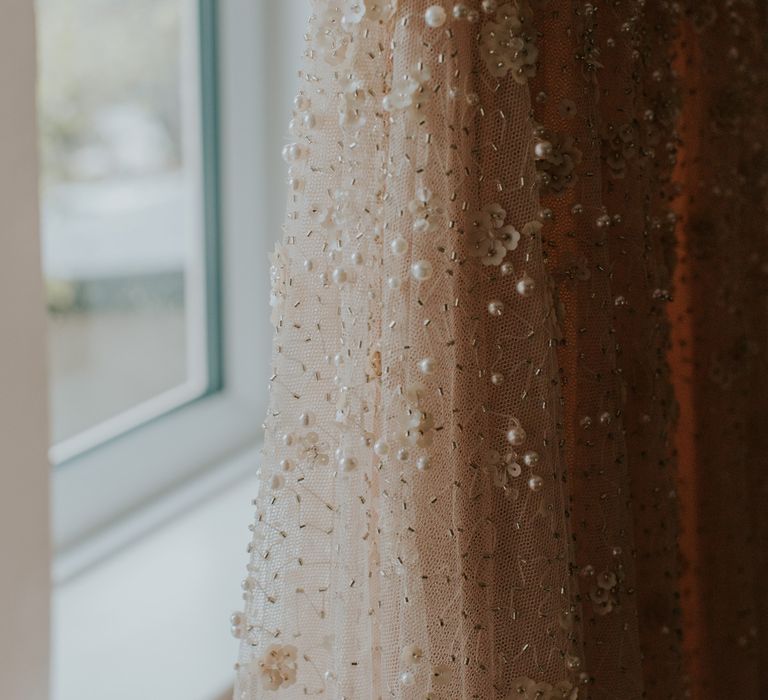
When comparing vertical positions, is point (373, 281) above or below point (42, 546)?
above

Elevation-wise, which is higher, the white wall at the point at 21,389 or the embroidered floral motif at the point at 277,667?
the white wall at the point at 21,389

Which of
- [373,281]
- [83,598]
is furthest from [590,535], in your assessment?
[83,598]

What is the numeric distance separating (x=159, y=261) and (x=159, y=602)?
52cm

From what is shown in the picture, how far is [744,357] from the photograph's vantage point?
0.85 metres

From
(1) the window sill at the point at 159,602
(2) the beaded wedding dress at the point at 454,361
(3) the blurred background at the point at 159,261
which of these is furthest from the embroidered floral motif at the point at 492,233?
(3) the blurred background at the point at 159,261

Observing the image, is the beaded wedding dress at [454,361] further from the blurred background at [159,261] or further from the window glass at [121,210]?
the window glass at [121,210]

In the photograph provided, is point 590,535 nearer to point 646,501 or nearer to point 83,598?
point 646,501

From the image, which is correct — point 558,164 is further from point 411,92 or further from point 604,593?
point 604,593

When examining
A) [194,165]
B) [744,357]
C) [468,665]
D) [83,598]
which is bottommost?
[83,598]

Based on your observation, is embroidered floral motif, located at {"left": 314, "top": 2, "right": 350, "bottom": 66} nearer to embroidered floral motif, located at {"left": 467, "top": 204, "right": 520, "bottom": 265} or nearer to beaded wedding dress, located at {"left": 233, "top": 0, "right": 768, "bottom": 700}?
beaded wedding dress, located at {"left": 233, "top": 0, "right": 768, "bottom": 700}

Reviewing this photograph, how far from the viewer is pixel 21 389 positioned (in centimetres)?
65

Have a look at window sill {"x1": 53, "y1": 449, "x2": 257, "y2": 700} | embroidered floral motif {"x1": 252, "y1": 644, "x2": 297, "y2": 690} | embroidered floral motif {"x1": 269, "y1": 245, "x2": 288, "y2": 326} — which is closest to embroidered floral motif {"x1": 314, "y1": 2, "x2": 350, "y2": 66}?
embroidered floral motif {"x1": 269, "y1": 245, "x2": 288, "y2": 326}

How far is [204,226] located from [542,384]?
33.3 inches

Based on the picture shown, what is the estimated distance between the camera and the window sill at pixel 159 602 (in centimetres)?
85
